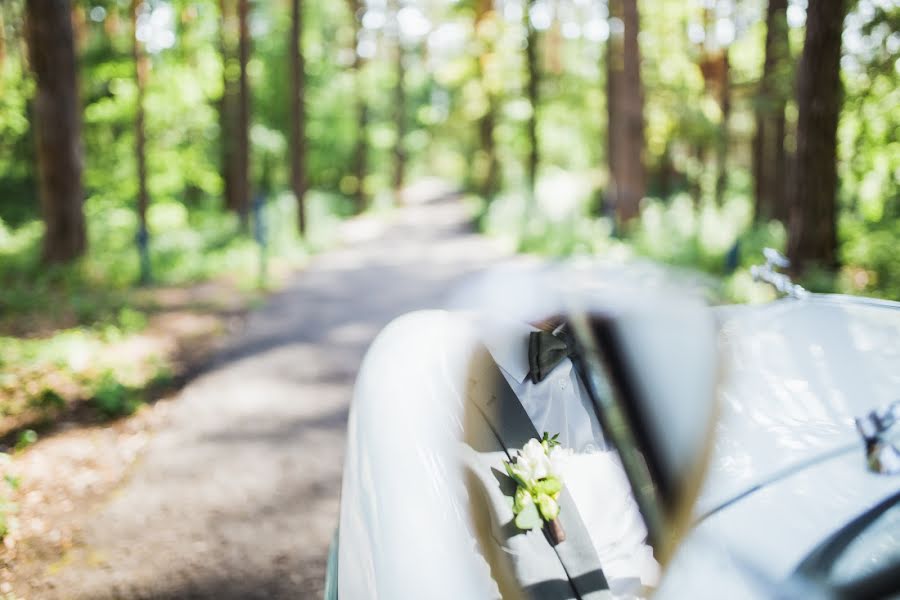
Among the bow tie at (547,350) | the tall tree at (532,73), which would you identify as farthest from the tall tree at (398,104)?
the bow tie at (547,350)

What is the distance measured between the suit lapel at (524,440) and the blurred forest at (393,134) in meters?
5.93

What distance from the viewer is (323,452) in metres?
5.39

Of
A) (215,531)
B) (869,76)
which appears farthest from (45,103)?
(869,76)

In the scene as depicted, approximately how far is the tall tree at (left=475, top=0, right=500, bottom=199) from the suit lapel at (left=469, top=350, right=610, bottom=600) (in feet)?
81.4

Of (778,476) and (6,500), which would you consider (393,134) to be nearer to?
(6,500)

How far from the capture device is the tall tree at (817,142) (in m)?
8.77

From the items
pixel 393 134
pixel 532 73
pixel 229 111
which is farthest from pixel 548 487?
pixel 393 134

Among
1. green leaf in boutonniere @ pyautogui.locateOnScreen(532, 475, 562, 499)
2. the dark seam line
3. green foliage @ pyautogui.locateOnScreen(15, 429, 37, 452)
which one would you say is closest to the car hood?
the dark seam line

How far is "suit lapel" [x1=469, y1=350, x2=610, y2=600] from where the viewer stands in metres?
1.87

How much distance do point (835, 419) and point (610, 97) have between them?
810 inches

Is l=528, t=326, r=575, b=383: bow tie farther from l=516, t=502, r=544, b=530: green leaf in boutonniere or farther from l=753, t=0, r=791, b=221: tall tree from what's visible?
l=753, t=0, r=791, b=221: tall tree

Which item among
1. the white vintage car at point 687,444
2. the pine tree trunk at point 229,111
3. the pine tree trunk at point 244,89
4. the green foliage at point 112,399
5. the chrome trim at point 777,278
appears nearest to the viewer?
the white vintage car at point 687,444

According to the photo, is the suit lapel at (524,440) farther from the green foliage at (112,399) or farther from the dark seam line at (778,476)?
the green foliage at (112,399)

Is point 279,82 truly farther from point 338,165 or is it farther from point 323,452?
point 323,452
